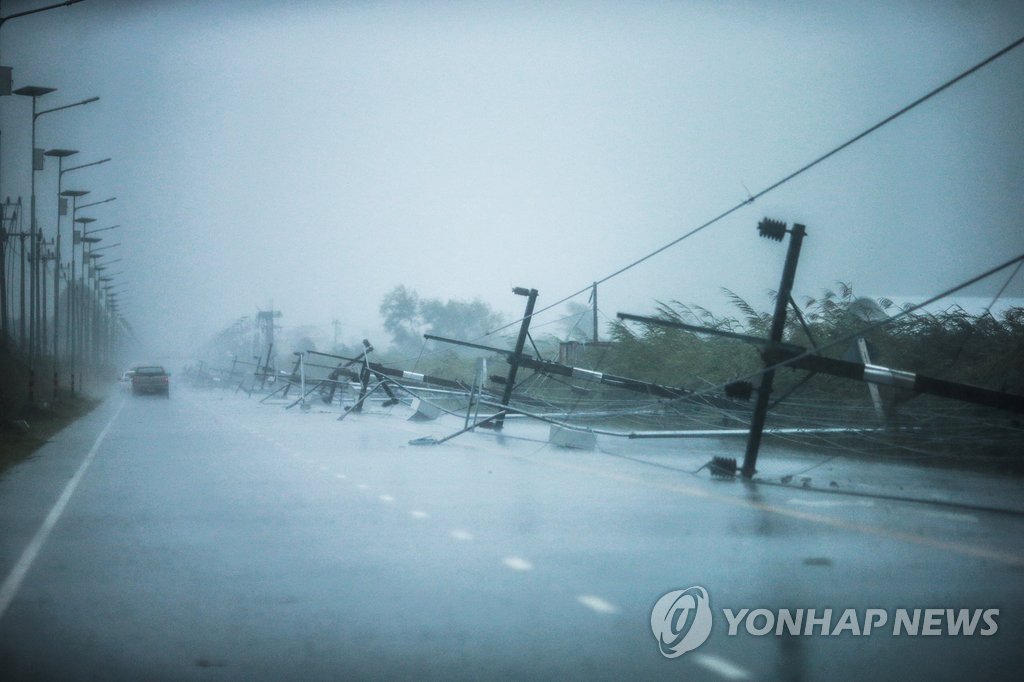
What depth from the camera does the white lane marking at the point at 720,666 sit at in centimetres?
570

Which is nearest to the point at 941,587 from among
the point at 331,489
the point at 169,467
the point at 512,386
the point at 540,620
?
the point at 540,620

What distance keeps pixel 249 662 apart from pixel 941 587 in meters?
4.47

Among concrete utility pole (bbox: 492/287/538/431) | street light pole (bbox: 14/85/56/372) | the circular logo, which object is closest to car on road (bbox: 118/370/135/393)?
street light pole (bbox: 14/85/56/372)

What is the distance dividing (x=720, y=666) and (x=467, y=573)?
2.86 metres

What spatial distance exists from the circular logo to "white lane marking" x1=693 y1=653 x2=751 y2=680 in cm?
13

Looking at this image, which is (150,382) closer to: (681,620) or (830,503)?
(830,503)

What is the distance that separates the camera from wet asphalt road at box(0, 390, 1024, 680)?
602cm

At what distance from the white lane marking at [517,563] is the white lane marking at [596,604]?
112 centimetres

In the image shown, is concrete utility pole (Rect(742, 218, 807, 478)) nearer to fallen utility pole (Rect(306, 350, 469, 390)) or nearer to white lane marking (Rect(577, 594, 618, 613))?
white lane marking (Rect(577, 594, 618, 613))

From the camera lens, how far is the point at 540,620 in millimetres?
6852

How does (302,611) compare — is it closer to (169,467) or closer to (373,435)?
(169,467)

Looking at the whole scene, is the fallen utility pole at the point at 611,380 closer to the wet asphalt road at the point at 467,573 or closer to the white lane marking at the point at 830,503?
the wet asphalt road at the point at 467,573

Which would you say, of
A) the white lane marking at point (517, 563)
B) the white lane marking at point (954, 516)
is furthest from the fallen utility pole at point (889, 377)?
the white lane marking at point (517, 563)

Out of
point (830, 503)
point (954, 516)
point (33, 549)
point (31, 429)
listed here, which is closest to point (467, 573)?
point (33, 549)
